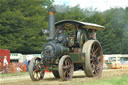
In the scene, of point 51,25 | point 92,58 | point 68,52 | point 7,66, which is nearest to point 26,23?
point 7,66

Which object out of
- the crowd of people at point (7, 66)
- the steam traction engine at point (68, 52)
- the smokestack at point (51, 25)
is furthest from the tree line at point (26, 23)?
the smokestack at point (51, 25)

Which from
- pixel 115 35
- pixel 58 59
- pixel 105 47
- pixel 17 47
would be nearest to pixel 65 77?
pixel 58 59

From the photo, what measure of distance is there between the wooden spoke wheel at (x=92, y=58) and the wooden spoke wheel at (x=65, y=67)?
876mm

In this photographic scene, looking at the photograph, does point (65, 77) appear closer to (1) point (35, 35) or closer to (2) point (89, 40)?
(2) point (89, 40)

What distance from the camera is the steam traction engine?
11.4m

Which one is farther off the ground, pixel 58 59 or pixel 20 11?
pixel 20 11

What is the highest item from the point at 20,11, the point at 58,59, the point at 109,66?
the point at 20,11

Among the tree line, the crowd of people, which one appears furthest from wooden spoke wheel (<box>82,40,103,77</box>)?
the tree line

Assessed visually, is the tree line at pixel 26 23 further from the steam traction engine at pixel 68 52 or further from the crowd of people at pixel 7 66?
the steam traction engine at pixel 68 52

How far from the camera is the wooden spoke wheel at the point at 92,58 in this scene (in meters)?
12.2

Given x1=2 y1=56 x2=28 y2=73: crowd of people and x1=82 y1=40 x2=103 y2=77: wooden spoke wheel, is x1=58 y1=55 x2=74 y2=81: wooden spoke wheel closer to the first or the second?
x1=82 y1=40 x2=103 y2=77: wooden spoke wheel

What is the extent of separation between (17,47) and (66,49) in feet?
74.6

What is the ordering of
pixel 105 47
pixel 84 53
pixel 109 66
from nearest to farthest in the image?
pixel 84 53 → pixel 109 66 → pixel 105 47

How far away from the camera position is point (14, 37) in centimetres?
3412
